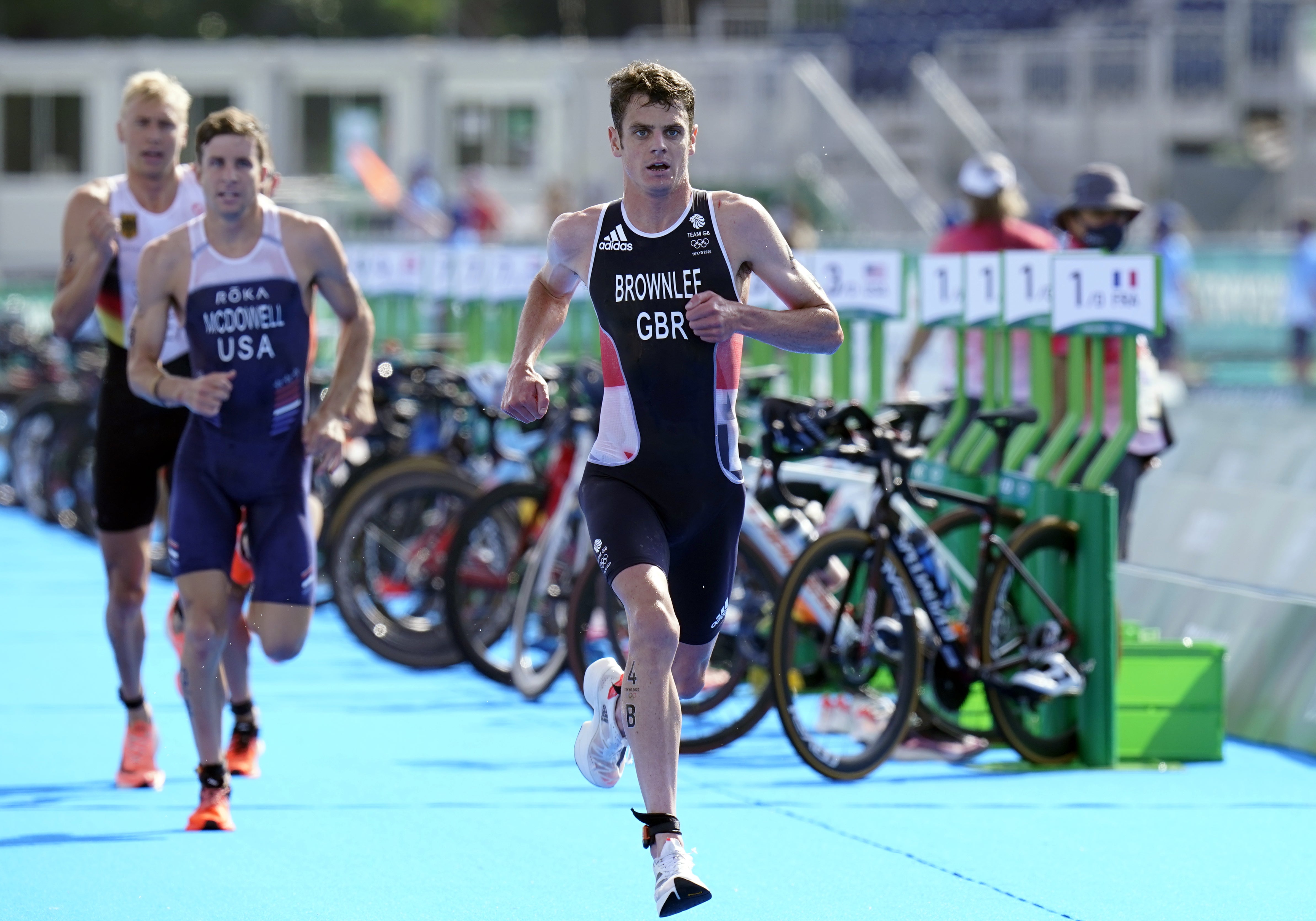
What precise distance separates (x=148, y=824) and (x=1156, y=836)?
10.4ft

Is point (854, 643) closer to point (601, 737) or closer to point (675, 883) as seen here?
point (601, 737)

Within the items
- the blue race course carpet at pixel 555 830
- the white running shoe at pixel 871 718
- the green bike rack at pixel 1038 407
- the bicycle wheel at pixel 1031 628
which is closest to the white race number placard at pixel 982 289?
the green bike rack at pixel 1038 407

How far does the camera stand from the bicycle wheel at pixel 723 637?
25.6 feet

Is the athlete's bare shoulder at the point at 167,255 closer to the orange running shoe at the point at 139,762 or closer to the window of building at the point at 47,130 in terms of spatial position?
the orange running shoe at the point at 139,762

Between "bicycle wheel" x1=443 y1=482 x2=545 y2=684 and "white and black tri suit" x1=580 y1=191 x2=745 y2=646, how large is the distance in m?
3.42

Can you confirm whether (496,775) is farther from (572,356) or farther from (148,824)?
(572,356)

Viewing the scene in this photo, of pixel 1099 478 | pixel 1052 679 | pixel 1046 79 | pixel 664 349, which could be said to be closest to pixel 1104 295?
pixel 1099 478

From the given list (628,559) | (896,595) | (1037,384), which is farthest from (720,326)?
(1037,384)

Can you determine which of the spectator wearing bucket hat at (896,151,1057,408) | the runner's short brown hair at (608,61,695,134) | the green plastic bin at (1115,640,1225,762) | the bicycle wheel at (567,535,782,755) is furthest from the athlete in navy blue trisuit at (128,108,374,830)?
the spectator wearing bucket hat at (896,151,1057,408)

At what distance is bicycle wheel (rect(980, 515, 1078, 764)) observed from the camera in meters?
7.53

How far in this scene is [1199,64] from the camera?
100ft

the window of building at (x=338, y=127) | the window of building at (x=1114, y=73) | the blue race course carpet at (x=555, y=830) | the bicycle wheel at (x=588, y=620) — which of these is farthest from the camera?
the window of building at (x=338, y=127)

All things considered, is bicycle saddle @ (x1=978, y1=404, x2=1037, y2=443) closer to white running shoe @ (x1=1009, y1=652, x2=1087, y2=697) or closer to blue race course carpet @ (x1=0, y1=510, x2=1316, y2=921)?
white running shoe @ (x1=1009, y1=652, x2=1087, y2=697)

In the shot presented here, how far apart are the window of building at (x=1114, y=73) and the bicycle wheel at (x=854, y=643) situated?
23.6m
